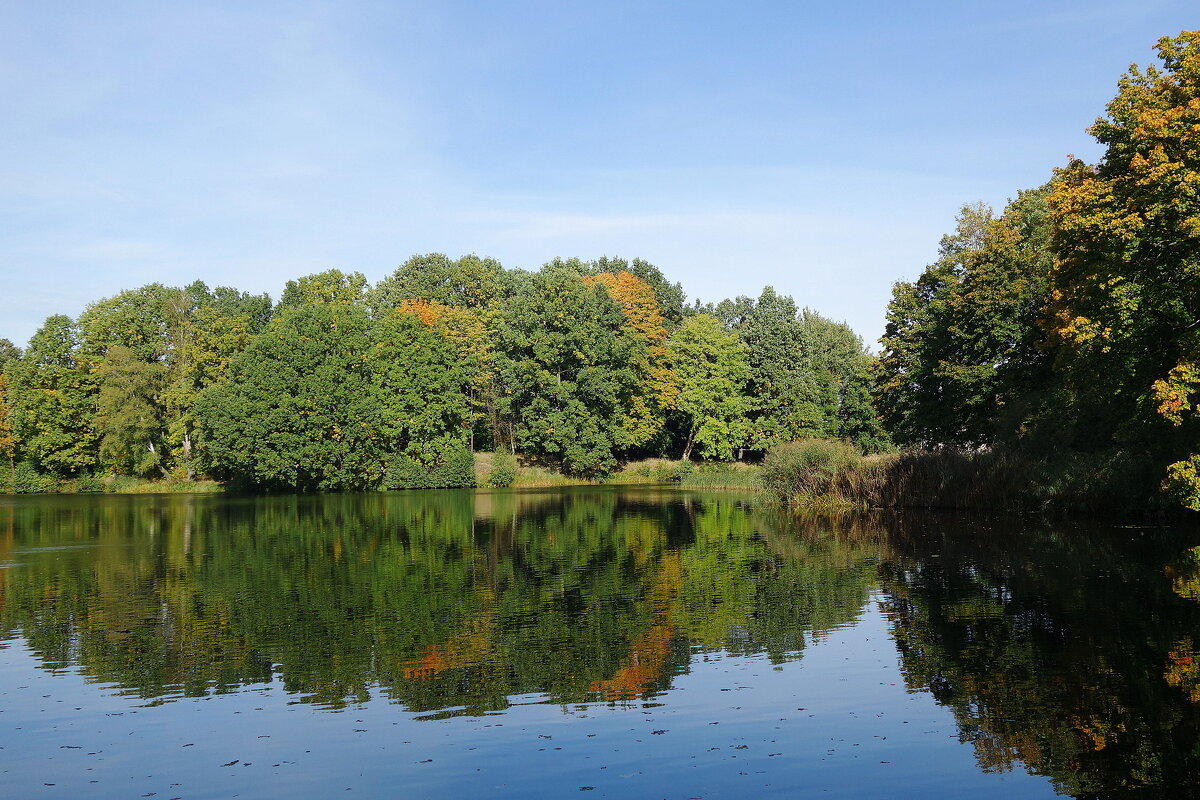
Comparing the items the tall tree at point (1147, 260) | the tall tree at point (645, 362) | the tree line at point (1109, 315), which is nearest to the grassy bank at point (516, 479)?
the tall tree at point (645, 362)

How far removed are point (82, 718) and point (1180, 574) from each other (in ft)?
67.3

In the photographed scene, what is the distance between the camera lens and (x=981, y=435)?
50656 mm

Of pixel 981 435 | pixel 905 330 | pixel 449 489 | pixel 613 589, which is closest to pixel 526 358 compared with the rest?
pixel 449 489

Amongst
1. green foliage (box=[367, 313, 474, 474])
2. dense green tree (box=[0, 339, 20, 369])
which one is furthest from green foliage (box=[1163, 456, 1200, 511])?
dense green tree (box=[0, 339, 20, 369])

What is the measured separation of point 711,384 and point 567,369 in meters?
13.4

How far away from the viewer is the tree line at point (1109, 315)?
23375mm

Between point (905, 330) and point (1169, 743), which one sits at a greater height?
point (905, 330)

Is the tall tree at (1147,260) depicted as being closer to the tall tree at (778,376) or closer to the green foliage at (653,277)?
the tall tree at (778,376)

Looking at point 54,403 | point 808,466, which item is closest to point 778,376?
point 808,466

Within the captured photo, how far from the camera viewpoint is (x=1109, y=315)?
25328mm

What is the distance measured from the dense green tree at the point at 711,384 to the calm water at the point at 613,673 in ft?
177

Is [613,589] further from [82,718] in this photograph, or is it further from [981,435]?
[981,435]

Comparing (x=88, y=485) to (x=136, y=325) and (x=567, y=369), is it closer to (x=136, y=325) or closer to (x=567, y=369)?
(x=136, y=325)

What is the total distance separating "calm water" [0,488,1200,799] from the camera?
925 centimetres
